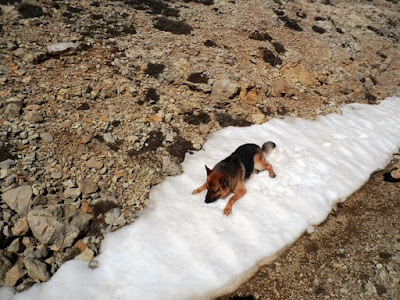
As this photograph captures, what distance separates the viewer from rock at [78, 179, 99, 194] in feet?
21.6

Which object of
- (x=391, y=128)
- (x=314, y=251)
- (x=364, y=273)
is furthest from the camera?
(x=391, y=128)

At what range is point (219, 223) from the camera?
21.3 ft

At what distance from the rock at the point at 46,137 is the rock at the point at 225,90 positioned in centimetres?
717

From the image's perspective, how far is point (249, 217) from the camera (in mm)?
6781

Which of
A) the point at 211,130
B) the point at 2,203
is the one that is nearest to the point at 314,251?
the point at 211,130

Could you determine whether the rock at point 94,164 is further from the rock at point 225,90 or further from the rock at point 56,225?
the rock at point 225,90

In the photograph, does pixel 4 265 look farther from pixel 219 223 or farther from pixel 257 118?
pixel 257 118

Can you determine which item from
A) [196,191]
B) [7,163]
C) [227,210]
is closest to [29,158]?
[7,163]

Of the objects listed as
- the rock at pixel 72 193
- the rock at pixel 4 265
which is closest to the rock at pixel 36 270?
the rock at pixel 4 265

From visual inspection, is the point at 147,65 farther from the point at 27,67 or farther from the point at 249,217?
the point at 249,217

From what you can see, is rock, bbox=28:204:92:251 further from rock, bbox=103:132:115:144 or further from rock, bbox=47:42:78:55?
rock, bbox=47:42:78:55

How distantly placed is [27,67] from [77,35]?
12.6ft

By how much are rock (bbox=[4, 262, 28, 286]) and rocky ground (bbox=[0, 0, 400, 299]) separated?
3cm

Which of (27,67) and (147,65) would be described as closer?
(27,67)
